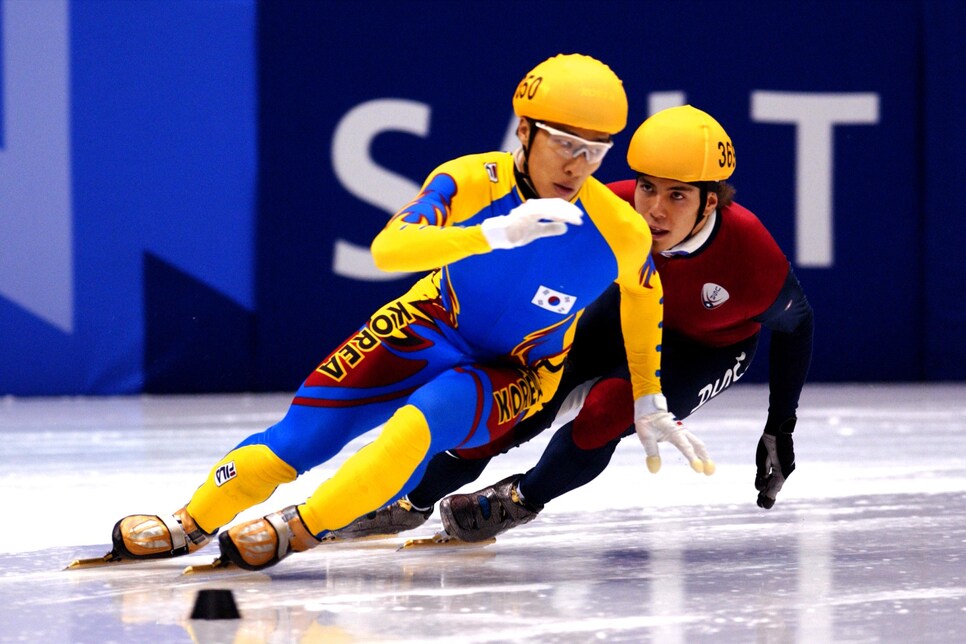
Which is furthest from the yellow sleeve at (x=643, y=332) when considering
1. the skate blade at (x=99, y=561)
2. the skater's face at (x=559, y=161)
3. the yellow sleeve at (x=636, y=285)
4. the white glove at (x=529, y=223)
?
the skate blade at (x=99, y=561)

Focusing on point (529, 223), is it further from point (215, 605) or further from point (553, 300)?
point (215, 605)

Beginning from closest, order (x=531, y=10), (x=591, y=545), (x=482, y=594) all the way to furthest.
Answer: (x=482, y=594) < (x=591, y=545) < (x=531, y=10)

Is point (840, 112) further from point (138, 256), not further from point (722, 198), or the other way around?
point (722, 198)

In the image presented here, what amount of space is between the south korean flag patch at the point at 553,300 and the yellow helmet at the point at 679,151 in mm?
473

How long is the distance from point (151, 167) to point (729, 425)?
12.5 ft

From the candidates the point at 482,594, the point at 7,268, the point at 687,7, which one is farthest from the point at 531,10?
the point at 482,594

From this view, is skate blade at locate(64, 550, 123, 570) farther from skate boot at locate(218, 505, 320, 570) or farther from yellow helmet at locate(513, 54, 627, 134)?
yellow helmet at locate(513, 54, 627, 134)

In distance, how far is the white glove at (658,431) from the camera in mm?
3307

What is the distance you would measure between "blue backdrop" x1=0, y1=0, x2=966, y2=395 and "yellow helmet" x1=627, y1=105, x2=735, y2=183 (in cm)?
505

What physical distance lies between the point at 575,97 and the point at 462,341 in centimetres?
62

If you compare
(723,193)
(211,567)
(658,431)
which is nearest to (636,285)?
(658,431)

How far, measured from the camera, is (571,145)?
10.4 feet

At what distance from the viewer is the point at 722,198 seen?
12.3 ft

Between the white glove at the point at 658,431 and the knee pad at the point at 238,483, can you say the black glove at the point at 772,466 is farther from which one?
the knee pad at the point at 238,483
